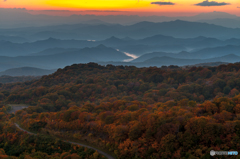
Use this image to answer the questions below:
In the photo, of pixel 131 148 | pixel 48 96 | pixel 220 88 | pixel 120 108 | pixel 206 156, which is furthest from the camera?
pixel 48 96

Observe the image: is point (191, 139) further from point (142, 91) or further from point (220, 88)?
point (142, 91)

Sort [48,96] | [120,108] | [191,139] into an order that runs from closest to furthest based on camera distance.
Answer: [191,139] < [120,108] < [48,96]

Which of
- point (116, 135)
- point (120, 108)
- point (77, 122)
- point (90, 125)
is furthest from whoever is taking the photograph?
point (120, 108)

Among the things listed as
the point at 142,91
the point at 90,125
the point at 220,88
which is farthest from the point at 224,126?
the point at 142,91

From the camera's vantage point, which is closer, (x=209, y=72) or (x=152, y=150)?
(x=152, y=150)

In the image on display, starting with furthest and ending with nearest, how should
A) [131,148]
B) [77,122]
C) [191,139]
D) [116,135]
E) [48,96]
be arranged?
[48,96] → [77,122] → [116,135] → [131,148] → [191,139]

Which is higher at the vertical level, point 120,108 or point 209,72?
point 209,72

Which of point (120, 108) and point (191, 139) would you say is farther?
point (120, 108)

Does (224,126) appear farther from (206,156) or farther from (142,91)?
(142,91)

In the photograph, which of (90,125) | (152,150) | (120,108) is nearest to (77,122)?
(90,125)
